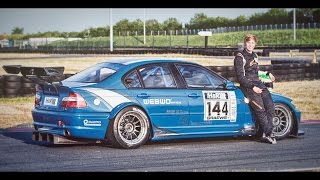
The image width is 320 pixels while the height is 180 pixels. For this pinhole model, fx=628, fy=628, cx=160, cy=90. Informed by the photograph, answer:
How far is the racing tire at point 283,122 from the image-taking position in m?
8.86

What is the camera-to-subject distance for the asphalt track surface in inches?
258

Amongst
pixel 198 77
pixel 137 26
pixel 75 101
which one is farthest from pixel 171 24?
pixel 75 101

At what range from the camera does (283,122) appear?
8914 mm

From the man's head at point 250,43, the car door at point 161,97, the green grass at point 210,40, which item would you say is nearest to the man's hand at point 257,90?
the man's head at point 250,43

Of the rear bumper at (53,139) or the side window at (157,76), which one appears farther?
the side window at (157,76)

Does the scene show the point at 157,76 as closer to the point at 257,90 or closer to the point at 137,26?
the point at 257,90

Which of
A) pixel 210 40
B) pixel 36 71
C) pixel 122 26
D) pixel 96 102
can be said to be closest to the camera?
pixel 96 102

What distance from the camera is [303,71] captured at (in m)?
14.2

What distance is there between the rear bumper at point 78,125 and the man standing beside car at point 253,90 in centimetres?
200

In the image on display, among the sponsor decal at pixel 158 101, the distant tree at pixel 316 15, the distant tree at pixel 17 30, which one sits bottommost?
the sponsor decal at pixel 158 101

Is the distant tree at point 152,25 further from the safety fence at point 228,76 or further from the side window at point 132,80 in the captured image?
the safety fence at point 228,76

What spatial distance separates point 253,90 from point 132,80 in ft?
5.42

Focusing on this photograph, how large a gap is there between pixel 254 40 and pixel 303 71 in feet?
19.8

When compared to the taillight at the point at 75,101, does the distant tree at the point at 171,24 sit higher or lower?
higher
